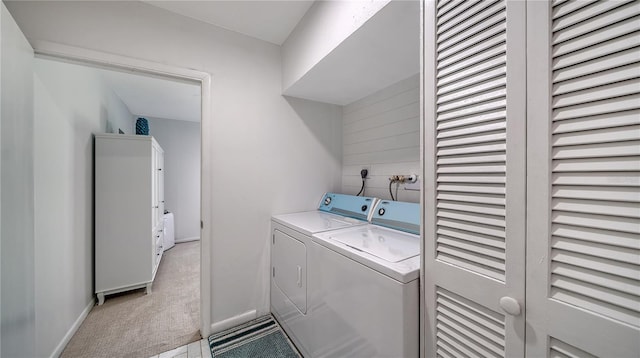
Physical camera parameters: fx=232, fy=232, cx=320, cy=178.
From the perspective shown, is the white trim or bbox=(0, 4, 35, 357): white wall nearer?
bbox=(0, 4, 35, 357): white wall

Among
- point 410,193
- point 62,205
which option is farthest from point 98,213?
point 410,193

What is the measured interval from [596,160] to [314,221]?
150 cm

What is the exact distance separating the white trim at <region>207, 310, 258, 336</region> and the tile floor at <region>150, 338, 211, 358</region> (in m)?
0.11

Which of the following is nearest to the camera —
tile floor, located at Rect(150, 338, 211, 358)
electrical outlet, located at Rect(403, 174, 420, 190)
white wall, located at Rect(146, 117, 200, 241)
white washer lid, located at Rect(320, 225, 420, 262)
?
white washer lid, located at Rect(320, 225, 420, 262)

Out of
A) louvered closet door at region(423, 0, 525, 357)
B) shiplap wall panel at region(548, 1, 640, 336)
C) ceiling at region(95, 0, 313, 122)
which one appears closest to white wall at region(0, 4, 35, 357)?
ceiling at region(95, 0, 313, 122)

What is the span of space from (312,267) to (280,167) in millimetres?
1002

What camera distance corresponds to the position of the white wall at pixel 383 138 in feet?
5.92

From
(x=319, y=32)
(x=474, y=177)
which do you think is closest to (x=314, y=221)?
(x=474, y=177)

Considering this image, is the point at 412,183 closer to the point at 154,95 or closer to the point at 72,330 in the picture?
the point at 72,330

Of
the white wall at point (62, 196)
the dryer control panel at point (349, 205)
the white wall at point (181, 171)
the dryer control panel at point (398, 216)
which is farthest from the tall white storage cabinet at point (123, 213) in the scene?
the dryer control panel at point (398, 216)

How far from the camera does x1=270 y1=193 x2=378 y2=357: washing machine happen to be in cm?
155

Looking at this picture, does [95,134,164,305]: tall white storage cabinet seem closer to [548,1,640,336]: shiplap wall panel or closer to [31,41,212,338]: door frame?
[31,41,212,338]: door frame

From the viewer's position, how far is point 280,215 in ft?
6.92

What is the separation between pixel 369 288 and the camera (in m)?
1.04
